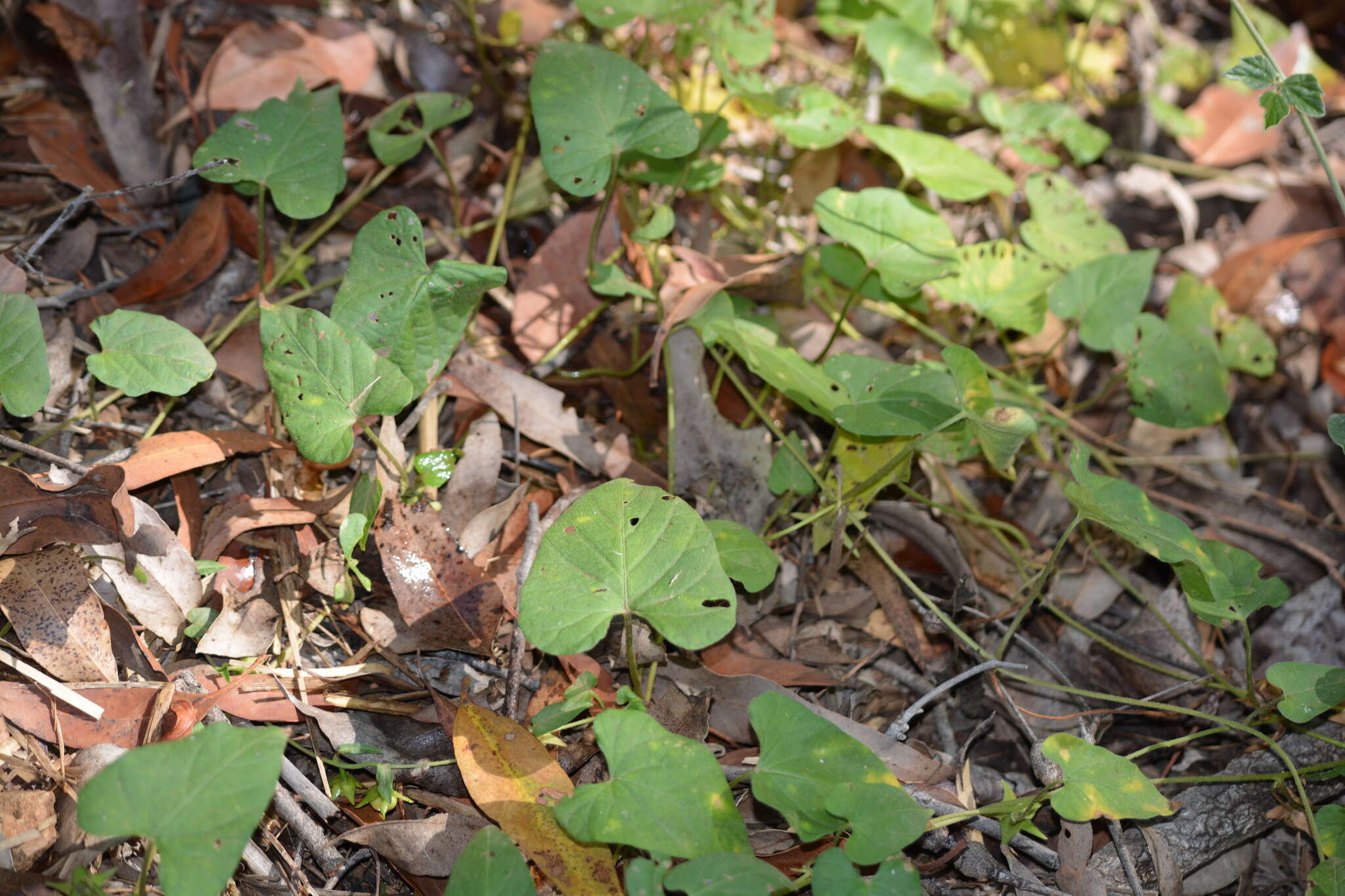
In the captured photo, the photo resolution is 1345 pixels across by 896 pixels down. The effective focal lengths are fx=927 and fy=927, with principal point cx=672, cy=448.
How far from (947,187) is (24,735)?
2.11m

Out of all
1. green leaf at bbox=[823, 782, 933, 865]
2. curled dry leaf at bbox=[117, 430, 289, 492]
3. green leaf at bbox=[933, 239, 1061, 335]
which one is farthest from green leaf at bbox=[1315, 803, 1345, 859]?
curled dry leaf at bbox=[117, 430, 289, 492]

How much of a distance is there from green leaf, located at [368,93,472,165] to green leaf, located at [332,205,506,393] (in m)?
0.41

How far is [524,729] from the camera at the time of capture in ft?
4.90

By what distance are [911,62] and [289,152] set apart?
1561 millimetres

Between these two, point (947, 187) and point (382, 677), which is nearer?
point (382, 677)

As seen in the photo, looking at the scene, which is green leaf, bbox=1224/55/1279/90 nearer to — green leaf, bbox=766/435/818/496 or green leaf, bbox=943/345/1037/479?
green leaf, bbox=943/345/1037/479

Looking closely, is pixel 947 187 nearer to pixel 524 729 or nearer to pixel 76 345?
pixel 524 729

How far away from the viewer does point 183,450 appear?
1677 millimetres

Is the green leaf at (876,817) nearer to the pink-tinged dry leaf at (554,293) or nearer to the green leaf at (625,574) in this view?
the green leaf at (625,574)

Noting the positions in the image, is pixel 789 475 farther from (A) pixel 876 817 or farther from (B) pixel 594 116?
(B) pixel 594 116

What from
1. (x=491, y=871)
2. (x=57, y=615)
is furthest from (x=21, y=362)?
(x=491, y=871)

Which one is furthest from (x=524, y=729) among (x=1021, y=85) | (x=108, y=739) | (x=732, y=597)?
(x=1021, y=85)

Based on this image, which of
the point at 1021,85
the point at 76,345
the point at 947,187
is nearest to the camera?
the point at 76,345

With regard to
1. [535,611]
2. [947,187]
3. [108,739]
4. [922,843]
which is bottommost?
[922,843]
